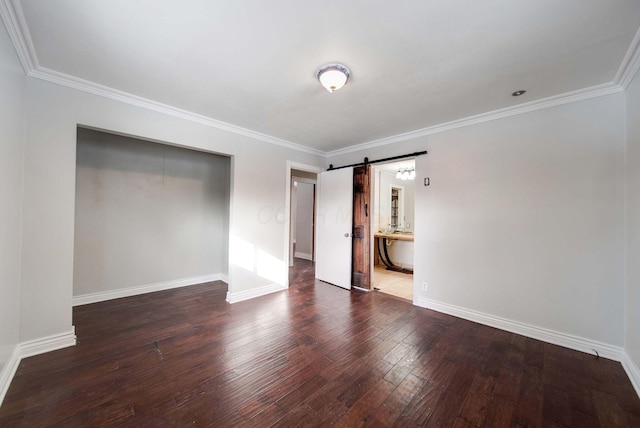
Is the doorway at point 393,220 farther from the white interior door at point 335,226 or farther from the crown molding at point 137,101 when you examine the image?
the crown molding at point 137,101

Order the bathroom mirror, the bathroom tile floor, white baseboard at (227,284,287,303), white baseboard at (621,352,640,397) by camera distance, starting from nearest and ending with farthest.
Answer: white baseboard at (621,352,640,397)
white baseboard at (227,284,287,303)
the bathroom tile floor
the bathroom mirror

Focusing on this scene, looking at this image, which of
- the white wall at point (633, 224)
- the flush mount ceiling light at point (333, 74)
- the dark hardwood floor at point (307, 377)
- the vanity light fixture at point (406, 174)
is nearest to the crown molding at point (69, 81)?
the flush mount ceiling light at point (333, 74)

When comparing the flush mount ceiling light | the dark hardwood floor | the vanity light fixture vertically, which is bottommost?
the dark hardwood floor

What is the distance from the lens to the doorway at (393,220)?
5.69 metres

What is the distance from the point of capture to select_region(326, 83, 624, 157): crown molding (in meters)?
2.31

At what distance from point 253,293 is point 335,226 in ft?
5.95

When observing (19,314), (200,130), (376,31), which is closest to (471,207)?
(376,31)

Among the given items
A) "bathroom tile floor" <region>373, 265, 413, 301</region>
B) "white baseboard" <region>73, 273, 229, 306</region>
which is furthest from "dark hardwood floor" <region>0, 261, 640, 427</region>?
"bathroom tile floor" <region>373, 265, 413, 301</region>

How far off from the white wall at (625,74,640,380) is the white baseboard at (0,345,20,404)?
4659 mm

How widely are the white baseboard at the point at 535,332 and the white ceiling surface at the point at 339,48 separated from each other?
2.45 meters

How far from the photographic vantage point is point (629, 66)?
196 cm

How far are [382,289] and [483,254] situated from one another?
5.88 ft

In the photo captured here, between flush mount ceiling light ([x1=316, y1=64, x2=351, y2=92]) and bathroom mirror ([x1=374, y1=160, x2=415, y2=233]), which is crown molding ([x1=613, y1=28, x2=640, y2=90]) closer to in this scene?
flush mount ceiling light ([x1=316, y1=64, x2=351, y2=92])

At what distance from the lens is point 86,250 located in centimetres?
333
